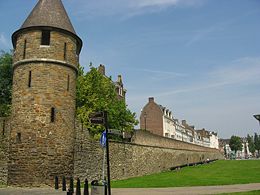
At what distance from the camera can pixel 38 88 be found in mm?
17250

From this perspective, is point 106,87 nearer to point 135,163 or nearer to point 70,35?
point 135,163

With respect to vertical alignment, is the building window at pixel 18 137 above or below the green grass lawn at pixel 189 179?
above

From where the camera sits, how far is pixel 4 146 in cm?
1828

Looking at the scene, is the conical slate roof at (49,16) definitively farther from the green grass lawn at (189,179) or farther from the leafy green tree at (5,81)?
the leafy green tree at (5,81)

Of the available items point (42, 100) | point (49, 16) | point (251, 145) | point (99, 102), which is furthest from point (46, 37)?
point (251, 145)

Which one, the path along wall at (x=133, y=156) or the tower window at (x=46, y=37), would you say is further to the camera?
the path along wall at (x=133, y=156)

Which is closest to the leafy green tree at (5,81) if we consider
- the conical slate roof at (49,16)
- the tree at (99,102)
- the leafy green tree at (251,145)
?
the tree at (99,102)

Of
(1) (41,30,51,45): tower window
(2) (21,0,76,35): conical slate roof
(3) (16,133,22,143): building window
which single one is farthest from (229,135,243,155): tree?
→ (3) (16,133,22,143): building window

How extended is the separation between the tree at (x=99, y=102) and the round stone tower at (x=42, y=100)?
930cm

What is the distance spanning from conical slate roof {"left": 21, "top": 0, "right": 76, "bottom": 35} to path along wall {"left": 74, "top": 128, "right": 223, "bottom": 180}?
657 cm

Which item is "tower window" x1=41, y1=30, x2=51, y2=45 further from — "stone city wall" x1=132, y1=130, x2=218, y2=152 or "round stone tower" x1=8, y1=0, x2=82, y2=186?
"stone city wall" x1=132, y1=130, x2=218, y2=152

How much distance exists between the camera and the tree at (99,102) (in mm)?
29403

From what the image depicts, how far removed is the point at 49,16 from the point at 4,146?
321 inches

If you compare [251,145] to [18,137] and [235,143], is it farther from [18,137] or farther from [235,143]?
[18,137]
